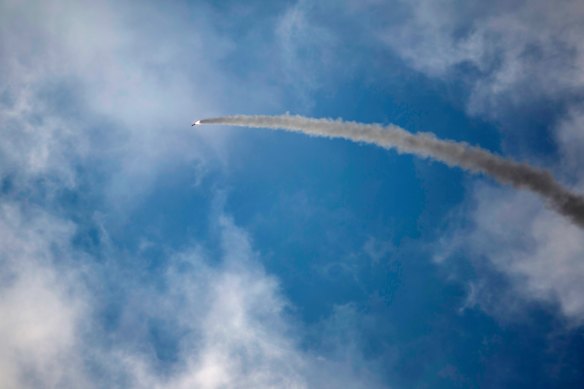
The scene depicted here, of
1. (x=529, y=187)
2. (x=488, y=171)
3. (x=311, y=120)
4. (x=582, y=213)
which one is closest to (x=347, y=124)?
(x=311, y=120)

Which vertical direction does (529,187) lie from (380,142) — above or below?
below

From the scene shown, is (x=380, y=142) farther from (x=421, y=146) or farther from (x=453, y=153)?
(x=453, y=153)

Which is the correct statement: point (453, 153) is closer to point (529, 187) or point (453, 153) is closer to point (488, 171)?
point (488, 171)

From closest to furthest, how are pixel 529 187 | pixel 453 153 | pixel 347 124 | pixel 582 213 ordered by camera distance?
pixel 582 213
pixel 529 187
pixel 453 153
pixel 347 124

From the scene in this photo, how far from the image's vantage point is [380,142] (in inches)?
2571

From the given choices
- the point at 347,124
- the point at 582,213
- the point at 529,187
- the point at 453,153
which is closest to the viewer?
the point at 582,213

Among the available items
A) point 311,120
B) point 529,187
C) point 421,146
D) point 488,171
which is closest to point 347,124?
point 311,120

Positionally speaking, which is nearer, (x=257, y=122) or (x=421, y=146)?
(x=421, y=146)

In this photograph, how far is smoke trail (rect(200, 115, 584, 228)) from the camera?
2179 inches

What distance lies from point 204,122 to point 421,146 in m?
36.4

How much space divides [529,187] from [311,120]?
34395 mm

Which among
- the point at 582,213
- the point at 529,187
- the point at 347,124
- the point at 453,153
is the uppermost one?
the point at 347,124

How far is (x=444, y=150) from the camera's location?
61906 millimetres

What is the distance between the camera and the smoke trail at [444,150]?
5534 centimetres
